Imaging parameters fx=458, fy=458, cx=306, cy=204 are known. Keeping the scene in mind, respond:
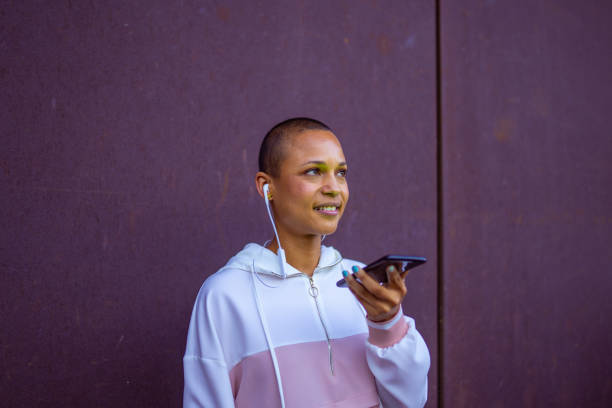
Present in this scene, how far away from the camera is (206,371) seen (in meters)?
1.33

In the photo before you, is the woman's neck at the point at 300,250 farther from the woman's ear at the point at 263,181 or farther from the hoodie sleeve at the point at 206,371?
the hoodie sleeve at the point at 206,371

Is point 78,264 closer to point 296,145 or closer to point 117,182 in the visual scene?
point 117,182

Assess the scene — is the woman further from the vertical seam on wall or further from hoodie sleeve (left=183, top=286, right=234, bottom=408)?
the vertical seam on wall

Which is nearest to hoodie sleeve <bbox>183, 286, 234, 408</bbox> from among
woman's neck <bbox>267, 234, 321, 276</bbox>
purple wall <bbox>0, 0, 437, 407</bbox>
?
woman's neck <bbox>267, 234, 321, 276</bbox>

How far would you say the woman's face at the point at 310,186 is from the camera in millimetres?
1493

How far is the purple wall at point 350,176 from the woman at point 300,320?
0.57 meters

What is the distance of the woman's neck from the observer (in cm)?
158

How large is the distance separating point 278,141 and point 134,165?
698mm

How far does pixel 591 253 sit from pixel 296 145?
3023 millimetres

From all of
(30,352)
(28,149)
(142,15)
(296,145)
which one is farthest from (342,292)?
(142,15)

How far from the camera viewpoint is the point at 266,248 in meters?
1.61

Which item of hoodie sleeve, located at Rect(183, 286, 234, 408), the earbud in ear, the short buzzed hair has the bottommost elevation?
hoodie sleeve, located at Rect(183, 286, 234, 408)

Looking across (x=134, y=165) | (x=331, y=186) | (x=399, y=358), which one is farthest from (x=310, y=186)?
(x=134, y=165)

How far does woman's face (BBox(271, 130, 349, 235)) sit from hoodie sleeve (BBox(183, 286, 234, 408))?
0.41 meters
